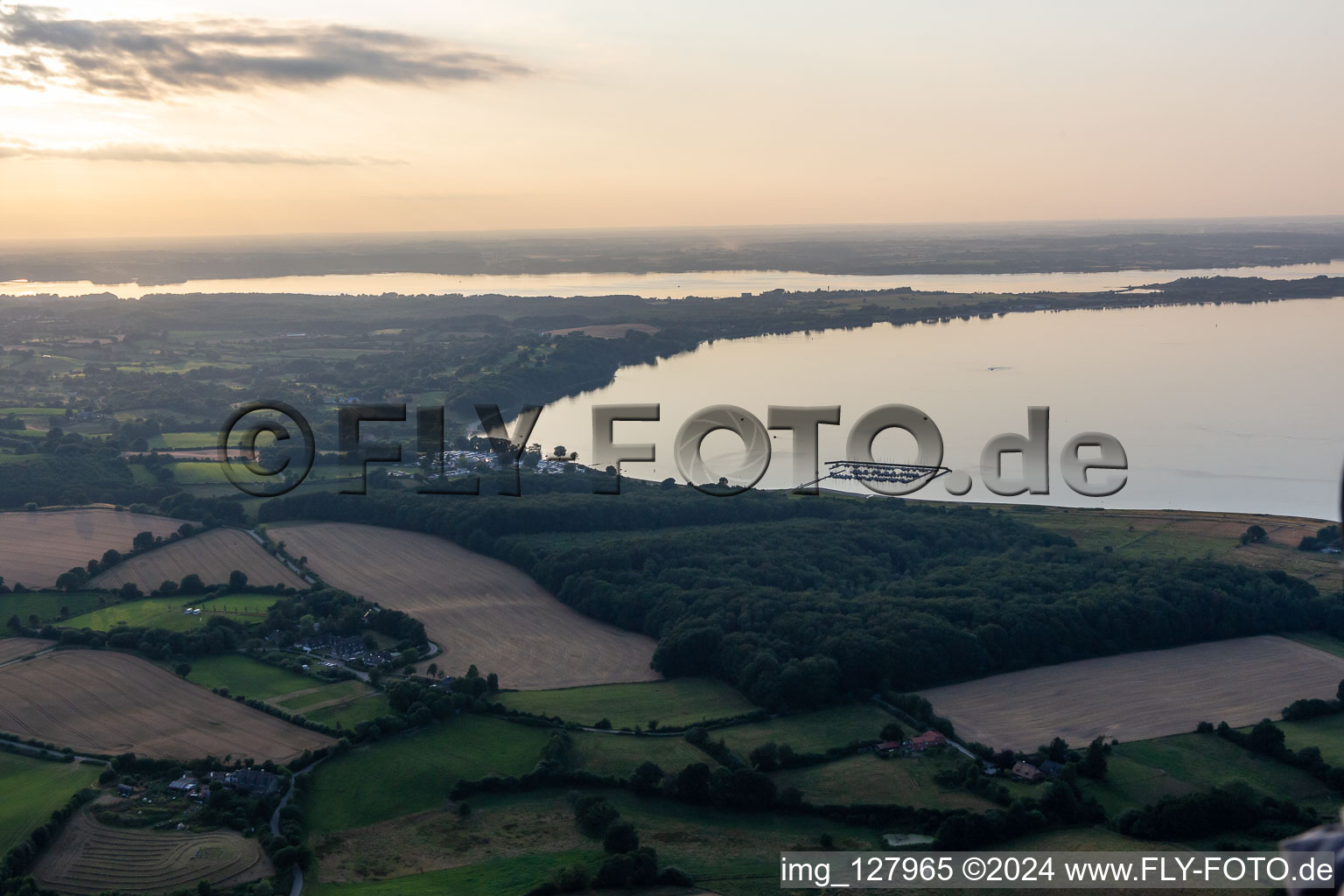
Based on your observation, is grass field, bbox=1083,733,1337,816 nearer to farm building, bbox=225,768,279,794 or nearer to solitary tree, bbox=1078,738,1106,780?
solitary tree, bbox=1078,738,1106,780

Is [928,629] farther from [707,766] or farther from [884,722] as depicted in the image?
[707,766]

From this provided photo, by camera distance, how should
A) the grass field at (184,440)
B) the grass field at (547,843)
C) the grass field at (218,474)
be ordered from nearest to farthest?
the grass field at (547,843) → the grass field at (218,474) → the grass field at (184,440)

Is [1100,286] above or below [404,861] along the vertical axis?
above

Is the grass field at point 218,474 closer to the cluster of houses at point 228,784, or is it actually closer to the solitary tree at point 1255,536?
the cluster of houses at point 228,784

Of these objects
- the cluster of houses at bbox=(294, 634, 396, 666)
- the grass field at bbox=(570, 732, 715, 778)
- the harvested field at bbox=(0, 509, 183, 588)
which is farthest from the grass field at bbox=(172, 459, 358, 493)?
the grass field at bbox=(570, 732, 715, 778)

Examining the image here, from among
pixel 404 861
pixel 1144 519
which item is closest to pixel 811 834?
pixel 404 861

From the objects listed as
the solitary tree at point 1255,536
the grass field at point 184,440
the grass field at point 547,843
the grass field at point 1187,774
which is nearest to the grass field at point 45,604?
the grass field at point 547,843
